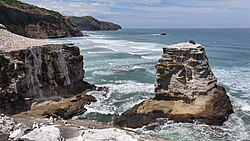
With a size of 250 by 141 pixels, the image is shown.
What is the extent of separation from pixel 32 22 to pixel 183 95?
101029 millimetres

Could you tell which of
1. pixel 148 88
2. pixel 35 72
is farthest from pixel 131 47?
pixel 35 72

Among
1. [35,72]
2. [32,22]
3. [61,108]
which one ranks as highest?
[32,22]

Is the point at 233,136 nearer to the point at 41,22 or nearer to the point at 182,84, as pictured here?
the point at 182,84

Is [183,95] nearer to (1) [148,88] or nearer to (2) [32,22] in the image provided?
(1) [148,88]

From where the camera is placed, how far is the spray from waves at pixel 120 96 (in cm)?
3126

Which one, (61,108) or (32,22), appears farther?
(32,22)

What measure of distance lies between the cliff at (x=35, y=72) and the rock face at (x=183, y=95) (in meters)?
6.11

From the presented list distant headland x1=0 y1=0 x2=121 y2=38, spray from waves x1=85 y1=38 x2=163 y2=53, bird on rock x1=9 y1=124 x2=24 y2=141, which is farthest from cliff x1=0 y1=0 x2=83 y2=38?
bird on rock x1=9 y1=124 x2=24 y2=141

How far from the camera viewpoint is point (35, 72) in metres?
29.8

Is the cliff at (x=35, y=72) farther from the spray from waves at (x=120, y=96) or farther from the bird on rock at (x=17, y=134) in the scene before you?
the bird on rock at (x=17, y=134)

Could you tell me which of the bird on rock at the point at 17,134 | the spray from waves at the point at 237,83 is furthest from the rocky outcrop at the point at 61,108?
the spray from waves at the point at 237,83

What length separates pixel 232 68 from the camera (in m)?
53.9

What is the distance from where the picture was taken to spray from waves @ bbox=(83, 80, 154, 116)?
31.3 m

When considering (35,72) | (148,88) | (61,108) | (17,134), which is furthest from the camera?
(148,88)
